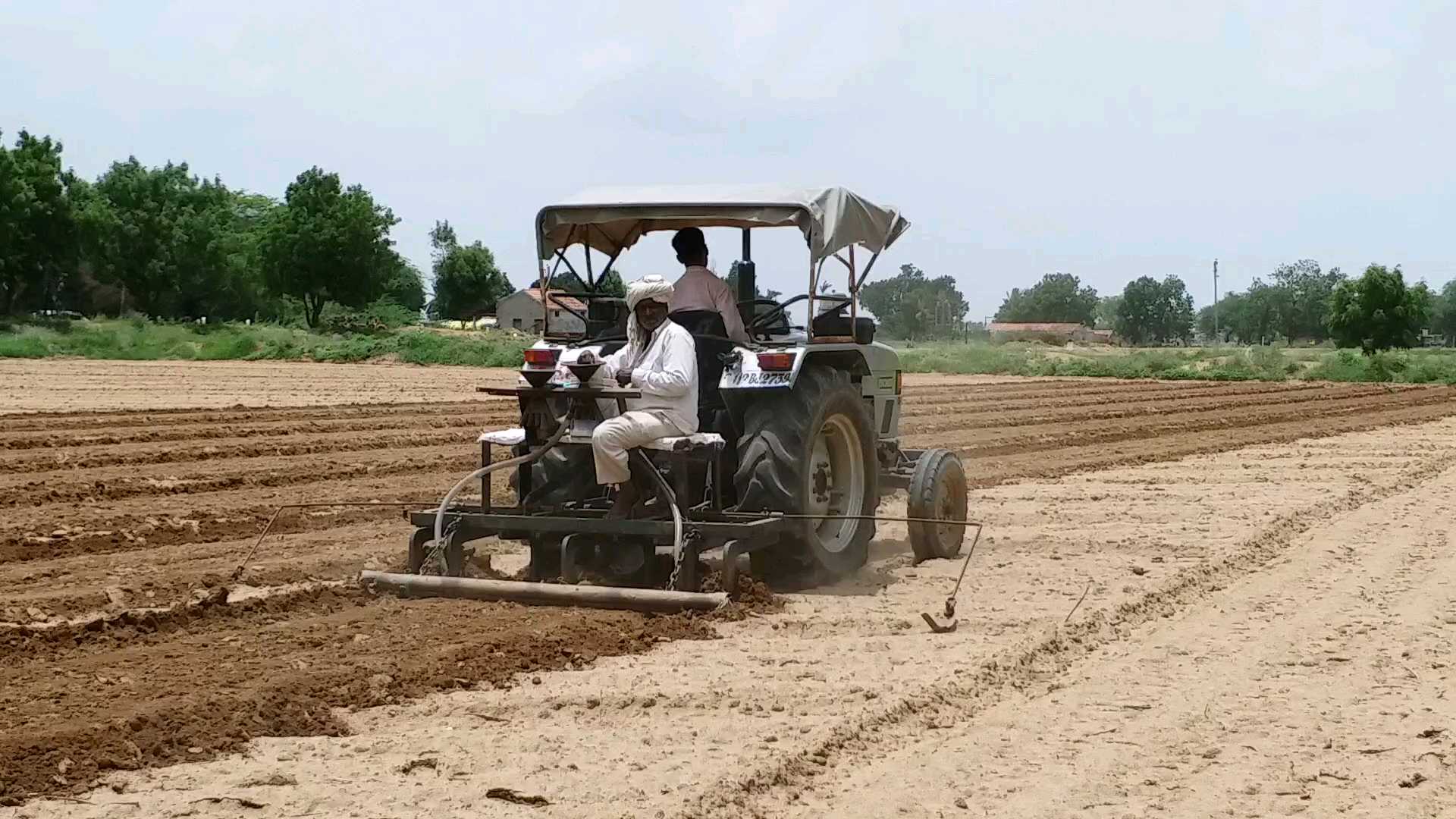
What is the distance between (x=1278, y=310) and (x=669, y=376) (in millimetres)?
120274

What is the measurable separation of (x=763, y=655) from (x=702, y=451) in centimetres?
148

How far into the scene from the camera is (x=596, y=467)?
7488 millimetres

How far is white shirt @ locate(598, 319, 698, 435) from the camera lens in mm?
7441

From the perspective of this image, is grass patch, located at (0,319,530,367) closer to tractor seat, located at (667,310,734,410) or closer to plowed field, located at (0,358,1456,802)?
plowed field, located at (0,358,1456,802)

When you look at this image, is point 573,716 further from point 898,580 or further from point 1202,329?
point 1202,329

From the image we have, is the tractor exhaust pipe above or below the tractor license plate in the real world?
below

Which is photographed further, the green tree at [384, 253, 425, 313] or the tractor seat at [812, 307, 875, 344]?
the green tree at [384, 253, 425, 313]

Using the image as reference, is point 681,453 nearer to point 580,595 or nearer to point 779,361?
point 779,361

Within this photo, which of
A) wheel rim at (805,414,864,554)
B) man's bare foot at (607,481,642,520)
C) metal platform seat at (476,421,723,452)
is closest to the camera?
metal platform seat at (476,421,723,452)

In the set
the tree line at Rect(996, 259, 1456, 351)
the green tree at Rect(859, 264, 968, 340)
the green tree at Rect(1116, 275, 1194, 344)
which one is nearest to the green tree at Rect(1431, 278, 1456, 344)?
the tree line at Rect(996, 259, 1456, 351)

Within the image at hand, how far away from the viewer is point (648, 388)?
293 inches

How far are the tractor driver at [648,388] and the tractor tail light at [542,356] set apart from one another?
2.35 ft

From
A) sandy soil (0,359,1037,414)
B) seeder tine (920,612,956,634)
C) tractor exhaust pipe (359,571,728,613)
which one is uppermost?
sandy soil (0,359,1037,414)

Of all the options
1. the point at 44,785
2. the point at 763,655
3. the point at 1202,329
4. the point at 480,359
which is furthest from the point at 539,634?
the point at 1202,329
